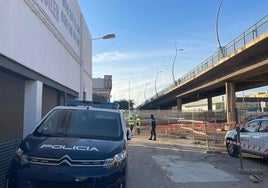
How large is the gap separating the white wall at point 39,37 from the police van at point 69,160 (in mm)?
3173

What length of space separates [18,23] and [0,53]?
5.70 feet

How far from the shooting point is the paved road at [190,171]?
9070mm

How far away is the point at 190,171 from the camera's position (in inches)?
431

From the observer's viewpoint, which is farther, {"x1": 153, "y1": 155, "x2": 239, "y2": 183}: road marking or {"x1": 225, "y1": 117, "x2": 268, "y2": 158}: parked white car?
{"x1": 225, "y1": 117, "x2": 268, "y2": 158}: parked white car

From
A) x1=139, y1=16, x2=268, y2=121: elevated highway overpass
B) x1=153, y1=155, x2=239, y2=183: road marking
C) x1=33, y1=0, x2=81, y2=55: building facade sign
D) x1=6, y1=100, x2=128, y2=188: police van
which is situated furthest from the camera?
x1=139, y1=16, x2=268, y2=121: elevated highway overpass

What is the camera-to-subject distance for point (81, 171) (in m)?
5.02

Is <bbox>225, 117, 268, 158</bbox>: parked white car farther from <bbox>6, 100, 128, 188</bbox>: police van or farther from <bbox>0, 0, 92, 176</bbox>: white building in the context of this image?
<bbox>0, 0, 92, 176</bbox>: white building

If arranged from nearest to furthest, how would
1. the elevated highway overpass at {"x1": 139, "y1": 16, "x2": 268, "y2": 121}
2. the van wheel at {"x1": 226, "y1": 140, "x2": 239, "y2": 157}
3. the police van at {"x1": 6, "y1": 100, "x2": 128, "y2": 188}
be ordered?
the police van at {"x1": 6, "y1": 100, "x2": 128, "y2": 188} < the van wheel at {"x1": 226, "y1": 140, "x2": 239, "y2": 157} < the elevated highway overpass at {"x1": 139, "y1": 16, "x2": 268, "y2": 121}

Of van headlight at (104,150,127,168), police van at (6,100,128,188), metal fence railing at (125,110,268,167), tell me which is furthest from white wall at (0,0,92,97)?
metal fence railing at (125,110,268,167)

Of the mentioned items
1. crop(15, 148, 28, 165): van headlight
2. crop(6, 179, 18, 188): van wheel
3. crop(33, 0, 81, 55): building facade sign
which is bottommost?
crop(6, 179, 18, 188): van wheel

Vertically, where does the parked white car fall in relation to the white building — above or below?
below

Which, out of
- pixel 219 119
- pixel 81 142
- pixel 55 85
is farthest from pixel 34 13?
pixel 219 119

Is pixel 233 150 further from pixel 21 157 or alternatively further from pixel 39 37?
pixel 21 157

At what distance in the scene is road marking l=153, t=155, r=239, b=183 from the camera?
31.7ft
